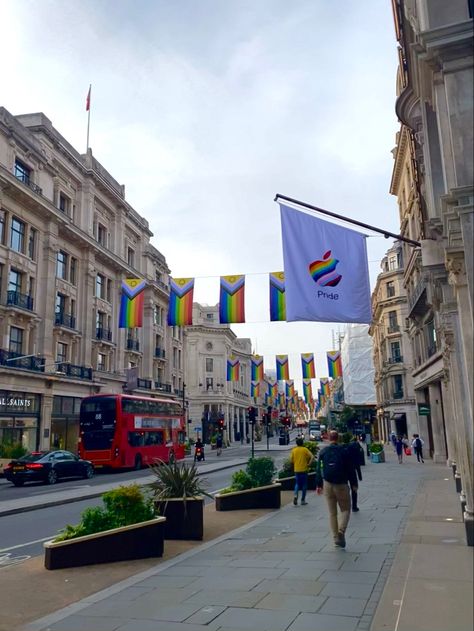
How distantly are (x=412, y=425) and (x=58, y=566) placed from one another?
53.1 m

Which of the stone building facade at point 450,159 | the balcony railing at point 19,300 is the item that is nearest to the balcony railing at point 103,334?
the balcony railing at point 19,300

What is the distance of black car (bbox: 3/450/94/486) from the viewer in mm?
24141

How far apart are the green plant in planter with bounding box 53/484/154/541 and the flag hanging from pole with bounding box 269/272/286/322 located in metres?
14.6

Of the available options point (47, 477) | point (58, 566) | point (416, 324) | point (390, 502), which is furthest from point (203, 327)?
point (58, 566)

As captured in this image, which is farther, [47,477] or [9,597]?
[47,477]

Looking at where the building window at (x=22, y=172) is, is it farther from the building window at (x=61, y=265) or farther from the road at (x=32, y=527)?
the road at (x=32, y=527)

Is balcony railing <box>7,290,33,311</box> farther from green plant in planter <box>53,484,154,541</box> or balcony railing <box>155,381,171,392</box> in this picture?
green plant in planter <box>53,484,154,541</box>

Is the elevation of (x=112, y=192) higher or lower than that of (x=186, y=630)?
higher

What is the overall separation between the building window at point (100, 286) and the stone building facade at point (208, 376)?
3496 centimetres

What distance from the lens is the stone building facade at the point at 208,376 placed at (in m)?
85.8

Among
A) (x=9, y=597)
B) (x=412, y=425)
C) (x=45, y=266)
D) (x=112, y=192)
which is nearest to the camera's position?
(x=9, y=597)

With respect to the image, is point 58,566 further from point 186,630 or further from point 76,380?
point 76,380

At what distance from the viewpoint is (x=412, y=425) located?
186 ft

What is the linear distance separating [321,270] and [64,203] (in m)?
37.1
